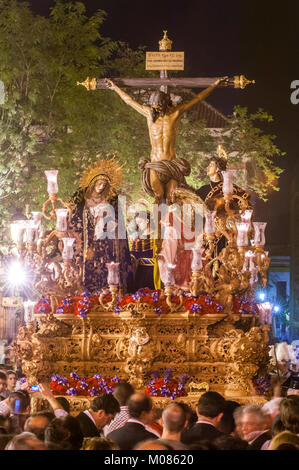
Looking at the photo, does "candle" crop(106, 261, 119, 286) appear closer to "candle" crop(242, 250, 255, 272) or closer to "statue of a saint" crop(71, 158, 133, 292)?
"statue of a saint" crop(71, 158, 133, 292)

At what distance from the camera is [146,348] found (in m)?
11.0

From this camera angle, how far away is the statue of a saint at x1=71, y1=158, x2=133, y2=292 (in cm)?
1262

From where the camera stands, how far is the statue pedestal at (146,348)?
11.0 m

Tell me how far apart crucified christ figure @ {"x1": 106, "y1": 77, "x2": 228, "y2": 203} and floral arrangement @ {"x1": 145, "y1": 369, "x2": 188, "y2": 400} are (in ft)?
10.7

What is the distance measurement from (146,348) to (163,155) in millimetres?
3622

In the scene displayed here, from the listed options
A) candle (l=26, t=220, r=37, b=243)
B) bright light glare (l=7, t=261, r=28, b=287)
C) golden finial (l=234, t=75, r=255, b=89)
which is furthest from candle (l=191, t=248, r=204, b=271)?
bright light glare (l=7, t=261, r=28, b=287)

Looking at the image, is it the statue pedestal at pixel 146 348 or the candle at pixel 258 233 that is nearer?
the statue pedestal at pixel 146 348

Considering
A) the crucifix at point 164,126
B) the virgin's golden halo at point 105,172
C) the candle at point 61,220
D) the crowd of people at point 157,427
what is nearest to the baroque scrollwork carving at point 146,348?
the candle at point 61,220

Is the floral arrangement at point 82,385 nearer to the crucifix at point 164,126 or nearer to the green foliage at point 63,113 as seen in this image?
the crucifix at point 164,126

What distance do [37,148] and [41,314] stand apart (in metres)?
9.76

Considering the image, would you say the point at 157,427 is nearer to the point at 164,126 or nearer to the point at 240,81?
the point at 164,126

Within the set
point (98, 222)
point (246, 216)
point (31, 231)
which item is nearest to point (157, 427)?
point (31, 231)

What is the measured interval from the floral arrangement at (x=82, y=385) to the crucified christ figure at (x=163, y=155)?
11.0 ft

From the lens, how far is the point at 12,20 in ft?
65.5
